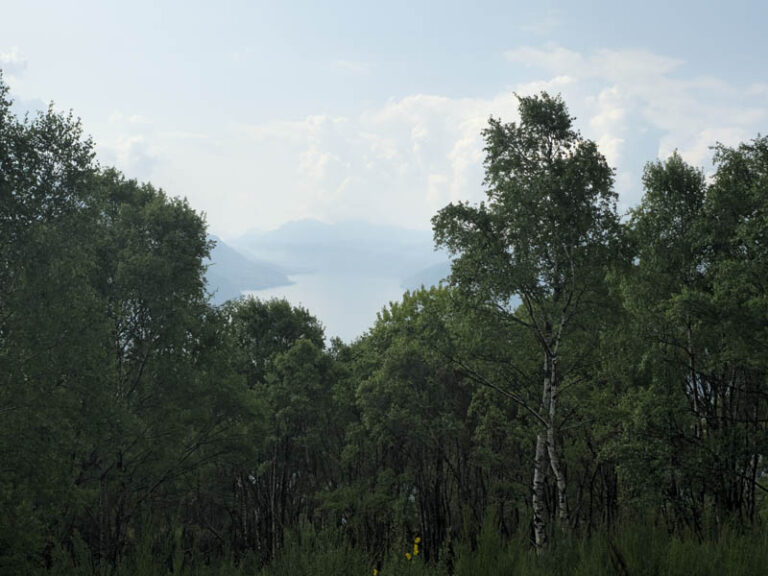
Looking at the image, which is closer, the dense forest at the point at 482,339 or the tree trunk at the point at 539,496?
the dense forest at the point at 482,339

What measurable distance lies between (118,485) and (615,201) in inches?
809

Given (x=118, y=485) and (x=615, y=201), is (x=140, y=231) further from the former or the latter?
(x=615, y=201)

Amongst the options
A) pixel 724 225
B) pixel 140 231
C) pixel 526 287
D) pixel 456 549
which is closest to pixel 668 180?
pixel 724 225

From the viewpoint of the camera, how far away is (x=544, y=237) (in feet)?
63.0

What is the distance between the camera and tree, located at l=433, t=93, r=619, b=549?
62.0 feet

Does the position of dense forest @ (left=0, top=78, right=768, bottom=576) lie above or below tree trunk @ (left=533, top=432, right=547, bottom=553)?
above

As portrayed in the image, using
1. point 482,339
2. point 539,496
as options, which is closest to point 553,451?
point 539,496

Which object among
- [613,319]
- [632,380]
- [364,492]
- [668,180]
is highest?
[668,180]

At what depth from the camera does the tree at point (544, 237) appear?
18891 mm

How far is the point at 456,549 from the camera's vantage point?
351 inches

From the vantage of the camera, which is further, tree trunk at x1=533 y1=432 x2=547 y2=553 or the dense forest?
tree trunk at x1=533 y1=432 x2=547 y2=553

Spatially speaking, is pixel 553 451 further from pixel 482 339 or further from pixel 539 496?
pixel 482 339

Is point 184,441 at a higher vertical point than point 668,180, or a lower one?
lower

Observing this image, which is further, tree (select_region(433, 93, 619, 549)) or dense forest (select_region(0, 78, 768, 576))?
tree (select_region(433, 93, 619, 549))
